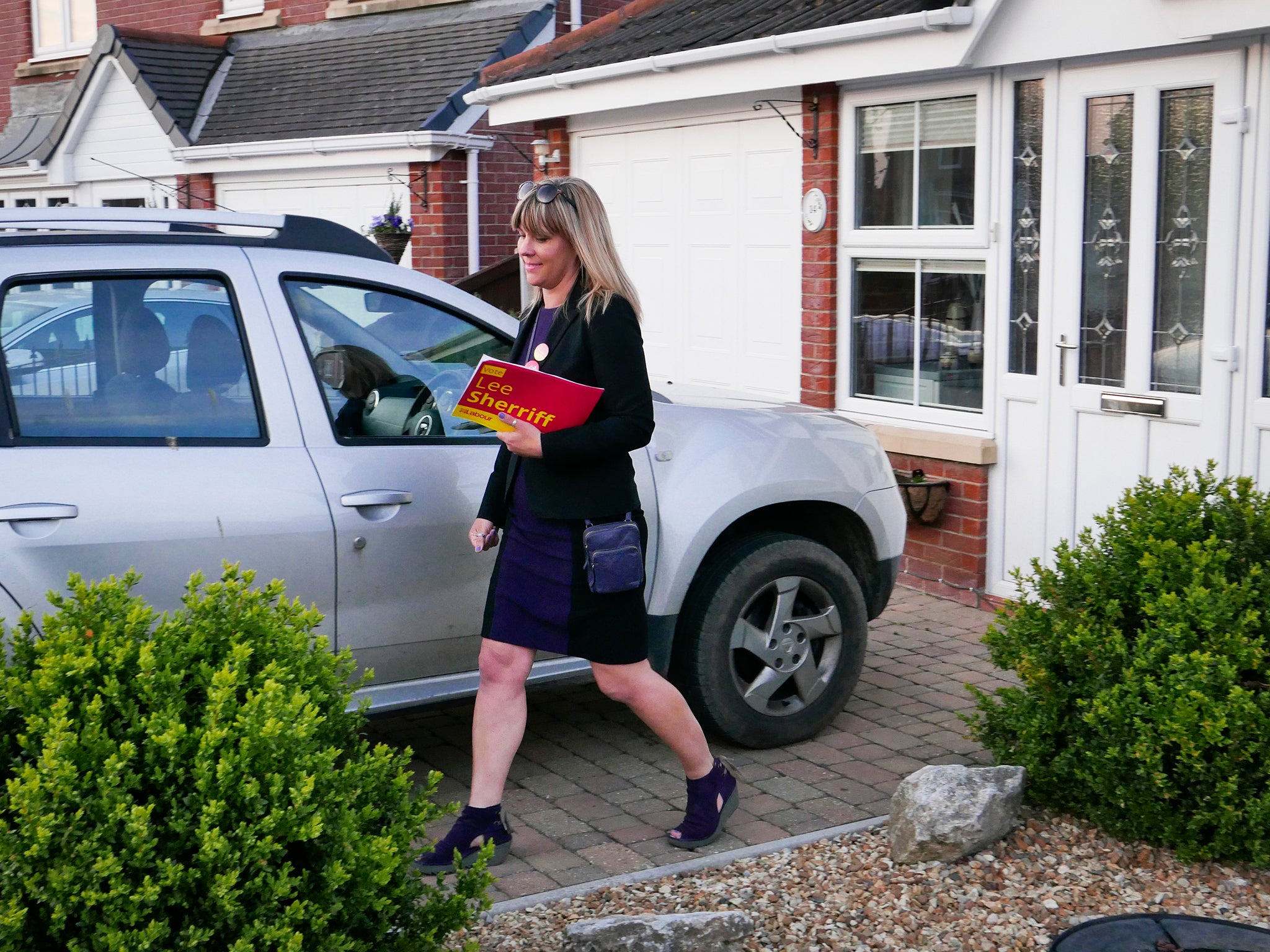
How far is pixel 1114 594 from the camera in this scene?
14.6 feet

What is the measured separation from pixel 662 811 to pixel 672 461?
3.91ft

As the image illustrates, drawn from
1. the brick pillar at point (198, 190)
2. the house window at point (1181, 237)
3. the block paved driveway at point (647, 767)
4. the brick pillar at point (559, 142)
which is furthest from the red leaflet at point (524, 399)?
the brick pillar at point (198, 190)

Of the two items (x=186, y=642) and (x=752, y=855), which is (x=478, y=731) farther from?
(x=186, y=642)

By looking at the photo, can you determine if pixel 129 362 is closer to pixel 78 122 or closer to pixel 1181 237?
pixel 1181 237

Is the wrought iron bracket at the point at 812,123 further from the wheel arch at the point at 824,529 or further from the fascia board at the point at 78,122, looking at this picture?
the fascia board at the point at 78,122

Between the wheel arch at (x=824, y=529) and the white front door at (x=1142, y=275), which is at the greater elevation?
the white front door at (x=1142, y=275)

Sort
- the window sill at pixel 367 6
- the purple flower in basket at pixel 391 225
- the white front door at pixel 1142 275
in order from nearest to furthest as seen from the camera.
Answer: the white front door at pixel 1142 275 → the purple flower in basket at pixel 391 225 → the window sill at pixel 367 6

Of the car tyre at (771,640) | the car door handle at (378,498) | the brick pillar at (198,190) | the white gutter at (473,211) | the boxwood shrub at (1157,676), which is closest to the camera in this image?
the boxwood shrub at (1157,676)

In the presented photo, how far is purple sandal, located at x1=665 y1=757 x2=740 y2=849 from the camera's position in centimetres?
454

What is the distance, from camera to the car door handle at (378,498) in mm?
4496

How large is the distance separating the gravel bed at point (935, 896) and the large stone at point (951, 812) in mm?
52

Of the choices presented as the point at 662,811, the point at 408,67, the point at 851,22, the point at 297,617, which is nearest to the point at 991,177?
the point at 851,22

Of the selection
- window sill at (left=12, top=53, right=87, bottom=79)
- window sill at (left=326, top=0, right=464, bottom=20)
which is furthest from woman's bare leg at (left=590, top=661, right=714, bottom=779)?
window sill at (left=12, top=53, right=87, bottom=79)

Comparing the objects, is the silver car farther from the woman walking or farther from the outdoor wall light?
the outdoor wall light
